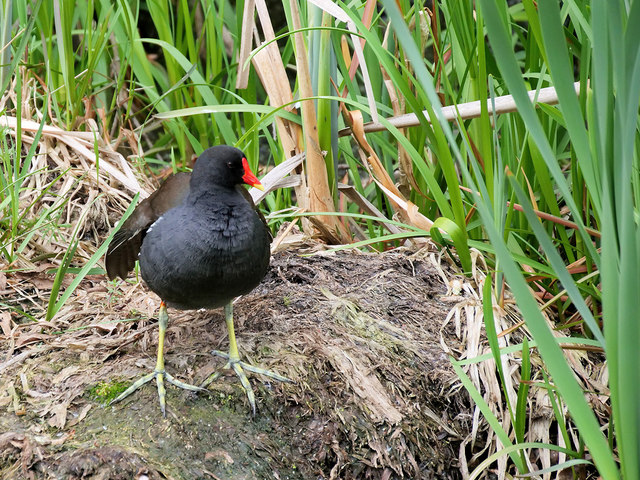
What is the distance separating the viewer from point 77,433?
184 centimetres

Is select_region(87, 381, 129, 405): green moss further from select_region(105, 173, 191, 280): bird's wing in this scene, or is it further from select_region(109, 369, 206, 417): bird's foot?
select_region(105, 173, 191, 280): bird's wing

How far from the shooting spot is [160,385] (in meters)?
1.97

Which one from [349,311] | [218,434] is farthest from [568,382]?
[349,311]

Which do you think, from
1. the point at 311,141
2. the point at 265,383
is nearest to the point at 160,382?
the point at 265,383

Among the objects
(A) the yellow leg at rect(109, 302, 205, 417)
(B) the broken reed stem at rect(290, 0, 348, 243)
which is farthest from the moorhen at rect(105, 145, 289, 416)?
(B) the broken reed stem at rect(290, 0, 348, 243)

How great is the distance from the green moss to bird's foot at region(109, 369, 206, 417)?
2 cm

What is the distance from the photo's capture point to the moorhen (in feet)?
6.73

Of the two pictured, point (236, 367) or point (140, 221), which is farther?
point (140, 221)

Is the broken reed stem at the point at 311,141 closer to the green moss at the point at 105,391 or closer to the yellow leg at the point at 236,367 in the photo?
the yellow leg at the point at 236,367

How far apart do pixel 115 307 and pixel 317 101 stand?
0.97 m

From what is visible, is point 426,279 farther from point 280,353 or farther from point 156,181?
point 156,181

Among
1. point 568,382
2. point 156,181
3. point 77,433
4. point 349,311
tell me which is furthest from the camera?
point 156,181

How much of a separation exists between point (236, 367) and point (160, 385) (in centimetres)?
21

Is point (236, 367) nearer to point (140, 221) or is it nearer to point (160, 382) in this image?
point (160, 382)
